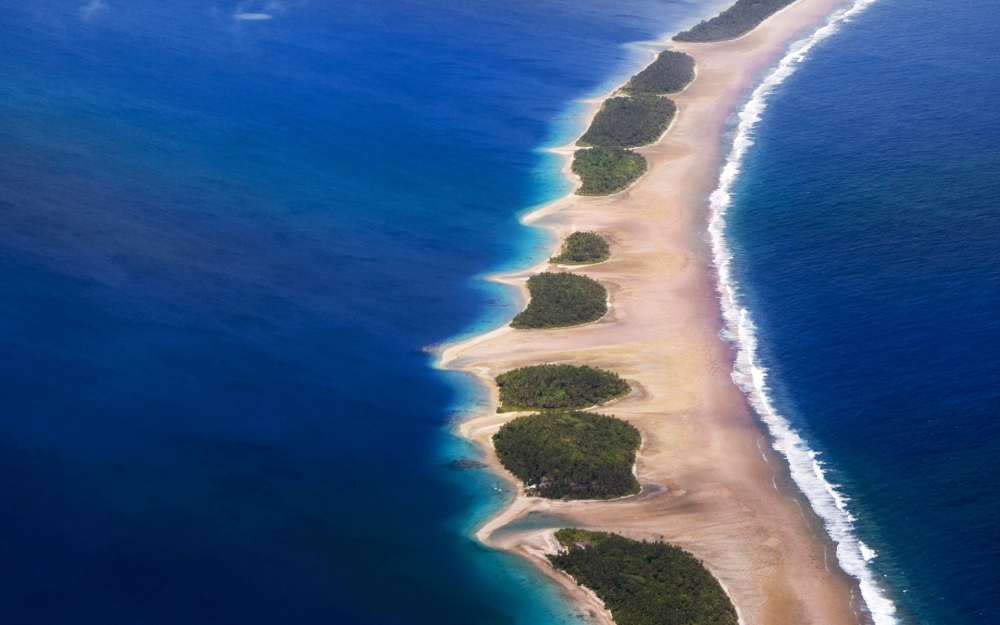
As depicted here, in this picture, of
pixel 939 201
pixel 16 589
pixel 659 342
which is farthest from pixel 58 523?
pixel 939 201

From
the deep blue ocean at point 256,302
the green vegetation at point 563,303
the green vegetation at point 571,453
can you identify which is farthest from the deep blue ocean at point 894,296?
the deep blue ocean at point 256,302

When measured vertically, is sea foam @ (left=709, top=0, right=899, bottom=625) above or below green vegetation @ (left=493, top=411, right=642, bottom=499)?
above

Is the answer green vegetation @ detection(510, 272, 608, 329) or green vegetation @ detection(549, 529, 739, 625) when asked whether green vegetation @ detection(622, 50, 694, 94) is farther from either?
green vegetation @ detection(549, 529, 739, 625)

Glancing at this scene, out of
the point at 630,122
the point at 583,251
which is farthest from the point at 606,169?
the point at 583,251

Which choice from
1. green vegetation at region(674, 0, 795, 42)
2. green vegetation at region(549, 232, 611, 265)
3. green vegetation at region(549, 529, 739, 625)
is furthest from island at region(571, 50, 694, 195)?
green vegetation at region(549, 529, 739, 625)

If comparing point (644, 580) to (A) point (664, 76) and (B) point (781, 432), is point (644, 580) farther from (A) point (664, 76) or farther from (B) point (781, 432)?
(A) point (664, 76)

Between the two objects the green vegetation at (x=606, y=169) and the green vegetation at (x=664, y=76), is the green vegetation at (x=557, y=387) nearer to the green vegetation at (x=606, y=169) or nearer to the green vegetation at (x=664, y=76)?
the green vegetation at (x=606, y=169)
